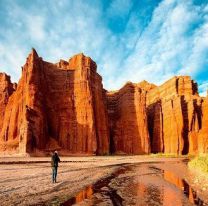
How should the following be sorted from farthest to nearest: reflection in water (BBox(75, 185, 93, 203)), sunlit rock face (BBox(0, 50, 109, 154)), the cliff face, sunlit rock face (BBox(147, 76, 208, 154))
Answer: the cliff face → sunlit rock face (BBox(147, 76, 208, 154)) → sunlit rock face (BBox(0, 50, 109, 154)) → reflection in water (BBox(75, 185, 93, 203))

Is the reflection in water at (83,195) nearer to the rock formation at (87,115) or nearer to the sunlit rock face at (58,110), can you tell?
the rock formation at (87,115)

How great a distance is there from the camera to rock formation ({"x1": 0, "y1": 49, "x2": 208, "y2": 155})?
273ft

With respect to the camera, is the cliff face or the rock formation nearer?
the rock formation

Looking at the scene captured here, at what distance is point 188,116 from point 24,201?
102666 mm

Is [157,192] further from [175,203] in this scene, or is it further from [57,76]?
[57,76]

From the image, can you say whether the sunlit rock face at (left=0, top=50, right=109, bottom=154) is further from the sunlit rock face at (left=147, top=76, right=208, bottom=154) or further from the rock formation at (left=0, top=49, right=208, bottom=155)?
the sunlit rock face at (left=147, top=76, right=208, bottom=154)

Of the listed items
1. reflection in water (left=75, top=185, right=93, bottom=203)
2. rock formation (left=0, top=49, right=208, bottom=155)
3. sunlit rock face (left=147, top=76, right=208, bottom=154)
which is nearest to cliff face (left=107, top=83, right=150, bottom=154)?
rock formation (left=0, top=49, right=208, bottom=155)

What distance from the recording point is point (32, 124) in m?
77.4

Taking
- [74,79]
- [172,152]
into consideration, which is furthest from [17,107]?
[172,152]

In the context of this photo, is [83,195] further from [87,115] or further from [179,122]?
[179,122]

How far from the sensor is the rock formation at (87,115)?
83.1 meters

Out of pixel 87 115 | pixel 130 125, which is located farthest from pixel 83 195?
pixel 130 125

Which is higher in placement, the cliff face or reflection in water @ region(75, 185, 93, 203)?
the cliff face

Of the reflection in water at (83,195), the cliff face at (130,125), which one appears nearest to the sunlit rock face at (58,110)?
the cliff face at (130,125)
